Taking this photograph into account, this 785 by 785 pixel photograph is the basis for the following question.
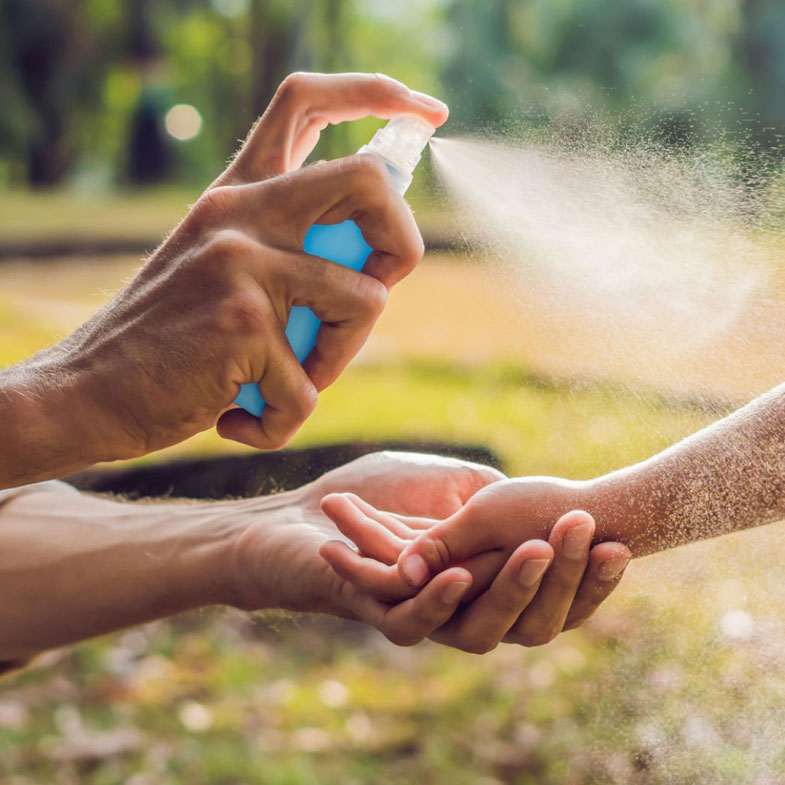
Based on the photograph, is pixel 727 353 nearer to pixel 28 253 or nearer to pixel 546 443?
pixel 546 443

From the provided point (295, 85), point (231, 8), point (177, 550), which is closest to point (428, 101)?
point (295, 85)

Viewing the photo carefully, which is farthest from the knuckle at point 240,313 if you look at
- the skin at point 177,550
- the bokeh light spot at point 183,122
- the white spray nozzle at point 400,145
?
the bokeh light spot at point 183,122

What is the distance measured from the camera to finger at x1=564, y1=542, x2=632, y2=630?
3.65 feet

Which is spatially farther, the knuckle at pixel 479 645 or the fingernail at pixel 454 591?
the knuckle at pixel 479 645

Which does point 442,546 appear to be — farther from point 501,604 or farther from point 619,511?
point 619,511

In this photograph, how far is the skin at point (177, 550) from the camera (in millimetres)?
1420

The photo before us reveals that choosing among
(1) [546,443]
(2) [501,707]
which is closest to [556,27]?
(2) [501,707]

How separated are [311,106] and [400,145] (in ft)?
0.37

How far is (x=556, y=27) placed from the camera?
7.28 metres

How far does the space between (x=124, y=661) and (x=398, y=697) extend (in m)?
0.86

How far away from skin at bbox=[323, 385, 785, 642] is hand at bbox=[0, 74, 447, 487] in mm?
240

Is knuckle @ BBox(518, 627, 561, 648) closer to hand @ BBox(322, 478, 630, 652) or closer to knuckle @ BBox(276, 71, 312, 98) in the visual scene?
hand @ BBox(322, 478, 630, 652)

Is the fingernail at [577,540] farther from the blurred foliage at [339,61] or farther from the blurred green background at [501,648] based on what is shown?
the blurred foliage at [339,61]

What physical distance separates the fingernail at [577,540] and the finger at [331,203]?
0.36 m
